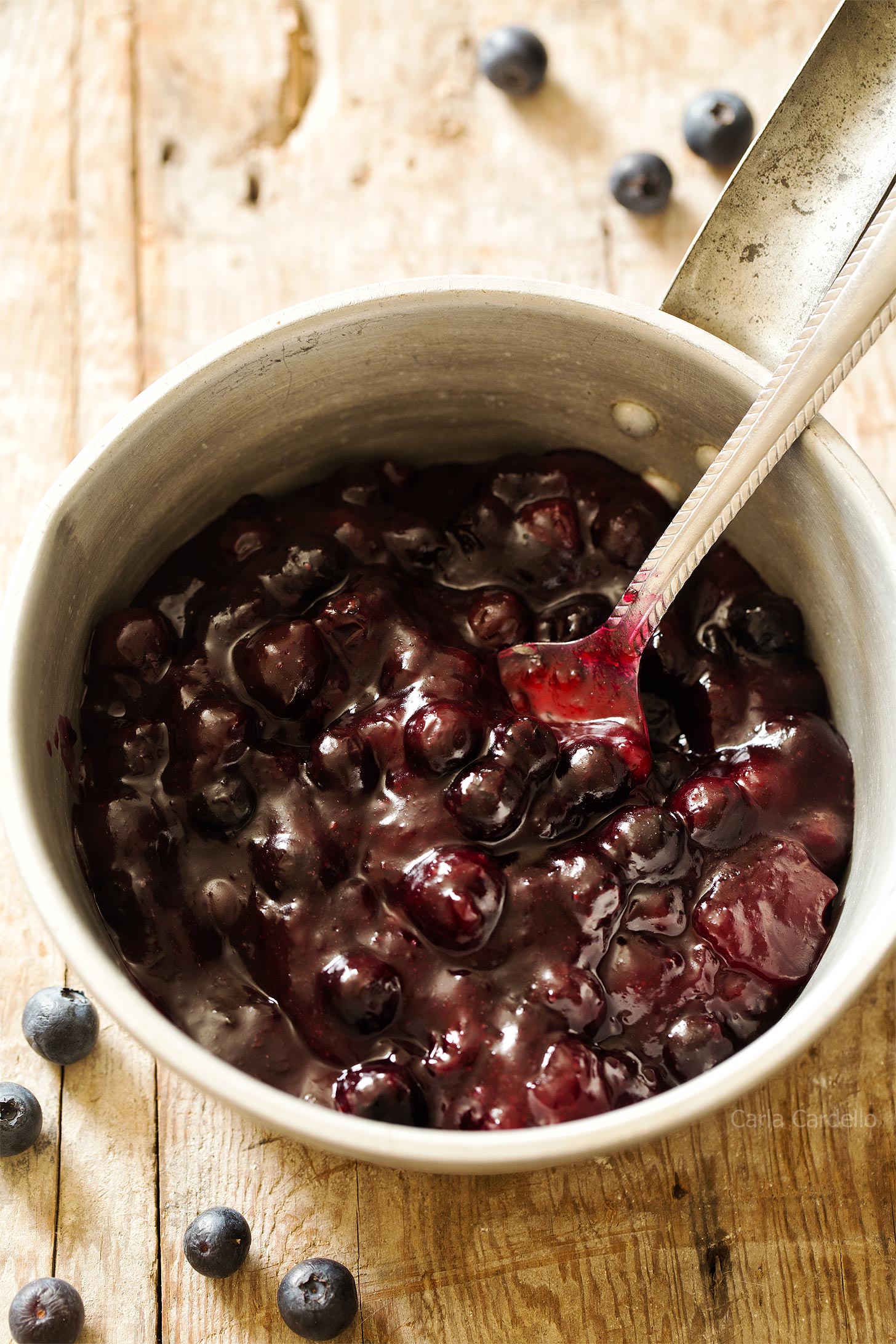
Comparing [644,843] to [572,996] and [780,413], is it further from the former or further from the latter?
[780,413]

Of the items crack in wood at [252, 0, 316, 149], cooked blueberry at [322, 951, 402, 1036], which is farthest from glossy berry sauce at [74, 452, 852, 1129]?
crack in wood at [252, 0, 316, 149]

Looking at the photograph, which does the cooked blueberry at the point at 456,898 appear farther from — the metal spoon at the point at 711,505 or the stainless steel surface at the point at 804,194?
the stainless steel surface at the point at 804,194

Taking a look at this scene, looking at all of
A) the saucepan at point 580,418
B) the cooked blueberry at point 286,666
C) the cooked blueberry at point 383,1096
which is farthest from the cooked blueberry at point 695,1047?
the cooked blueberry at point 286,666

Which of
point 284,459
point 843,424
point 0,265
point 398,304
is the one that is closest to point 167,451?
point 284,459

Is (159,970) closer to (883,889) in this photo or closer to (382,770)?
(382,770)

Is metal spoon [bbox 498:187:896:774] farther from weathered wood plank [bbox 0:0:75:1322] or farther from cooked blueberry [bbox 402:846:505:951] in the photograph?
weathered wood plank [bbox 0:0:75:1322]

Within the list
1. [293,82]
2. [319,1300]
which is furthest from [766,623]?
[293,82]
